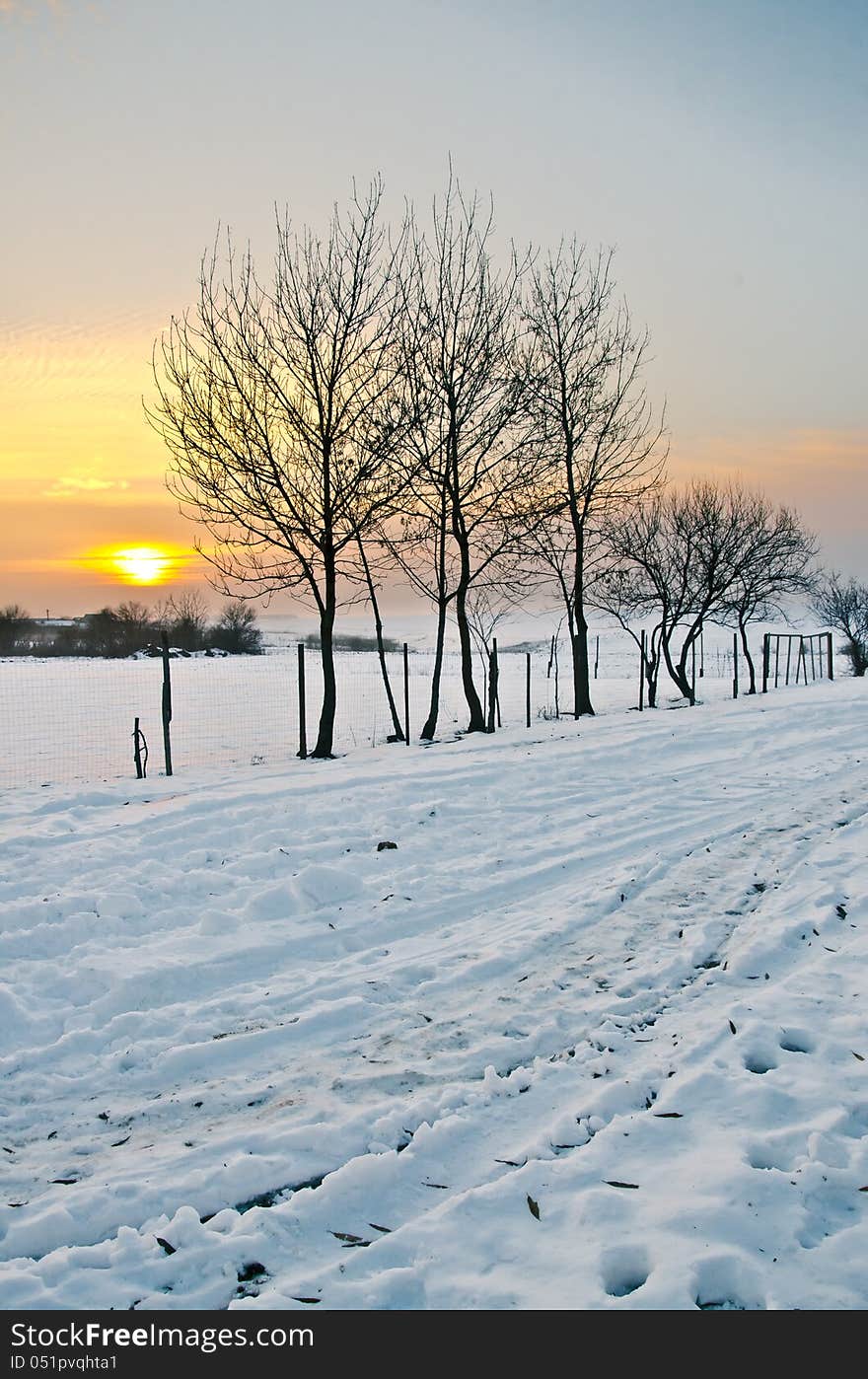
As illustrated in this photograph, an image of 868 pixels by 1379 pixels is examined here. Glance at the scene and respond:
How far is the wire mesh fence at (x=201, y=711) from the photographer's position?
44.9 ft

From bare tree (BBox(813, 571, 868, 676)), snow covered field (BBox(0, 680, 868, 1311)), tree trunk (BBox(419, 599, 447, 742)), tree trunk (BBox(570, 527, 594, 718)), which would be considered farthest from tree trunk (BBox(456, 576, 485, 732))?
bare tree (BBox(813, 571, 868, 676))

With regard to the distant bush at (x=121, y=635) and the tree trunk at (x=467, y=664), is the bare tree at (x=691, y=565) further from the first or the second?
the distant bush at (x=121, y=635)

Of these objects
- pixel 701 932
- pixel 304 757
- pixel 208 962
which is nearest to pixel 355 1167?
pixel 208 962

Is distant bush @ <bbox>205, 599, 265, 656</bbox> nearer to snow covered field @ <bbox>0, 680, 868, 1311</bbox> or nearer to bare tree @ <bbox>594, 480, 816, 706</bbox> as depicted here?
bare tree @ <bbox>594, 480, 816, 706</bbox>

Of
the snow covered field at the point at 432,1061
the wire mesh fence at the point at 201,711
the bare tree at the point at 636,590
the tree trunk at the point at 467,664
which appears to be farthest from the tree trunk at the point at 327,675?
the bare tree at the point at 636,590

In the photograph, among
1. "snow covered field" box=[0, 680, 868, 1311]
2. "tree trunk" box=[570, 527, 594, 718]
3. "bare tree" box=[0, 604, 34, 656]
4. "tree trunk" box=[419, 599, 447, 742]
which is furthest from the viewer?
"bare tree" box=[0, 604, 34, 656]

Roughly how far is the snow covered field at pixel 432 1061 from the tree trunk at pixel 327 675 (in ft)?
16.8

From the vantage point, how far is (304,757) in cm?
1271

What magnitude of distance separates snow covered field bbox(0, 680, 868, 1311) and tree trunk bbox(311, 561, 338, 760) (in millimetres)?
5115

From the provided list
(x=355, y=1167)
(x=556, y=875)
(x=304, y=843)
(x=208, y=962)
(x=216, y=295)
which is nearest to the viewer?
(x=355, y=1167)

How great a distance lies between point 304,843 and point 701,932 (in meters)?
3.49

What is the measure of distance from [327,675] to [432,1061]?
1001 centimetres

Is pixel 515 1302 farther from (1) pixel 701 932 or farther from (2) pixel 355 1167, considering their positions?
(1) pixel 701 932

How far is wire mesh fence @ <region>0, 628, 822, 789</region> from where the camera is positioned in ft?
44.9
